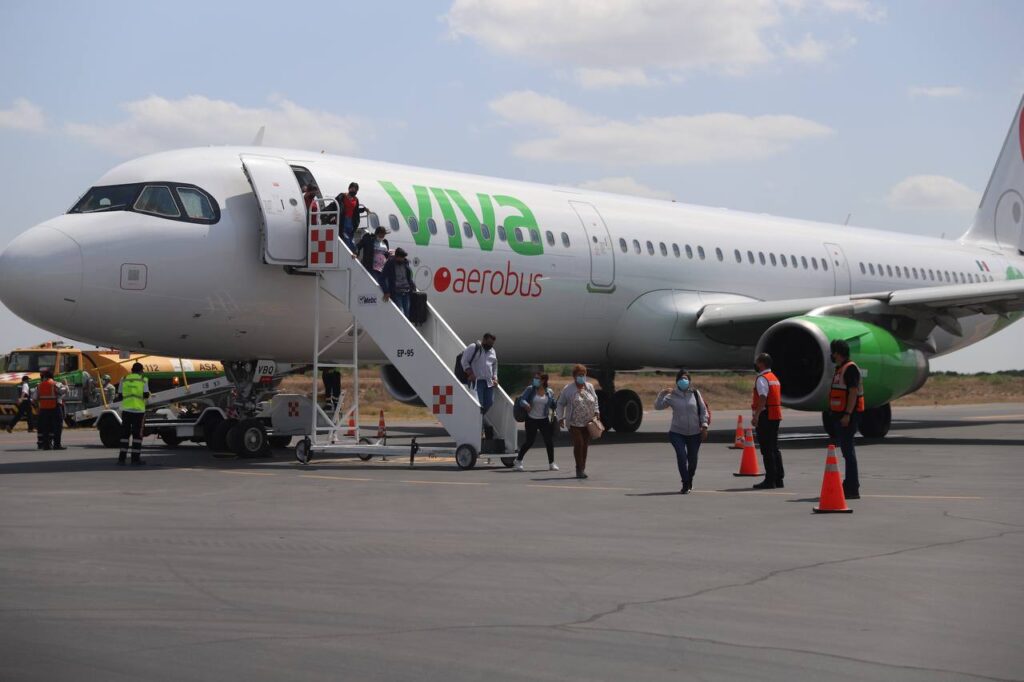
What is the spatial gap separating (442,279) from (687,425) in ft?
20.6

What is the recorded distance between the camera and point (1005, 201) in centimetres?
3338

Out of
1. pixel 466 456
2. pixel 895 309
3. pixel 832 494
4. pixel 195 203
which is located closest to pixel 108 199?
pixel 195 203

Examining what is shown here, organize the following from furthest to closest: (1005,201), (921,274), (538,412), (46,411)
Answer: (1005,201)
(921,274)
(46,411)
(538,412)

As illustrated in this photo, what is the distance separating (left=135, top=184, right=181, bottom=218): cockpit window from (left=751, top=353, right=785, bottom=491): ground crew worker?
7852 mm

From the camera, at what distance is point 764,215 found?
2762cm

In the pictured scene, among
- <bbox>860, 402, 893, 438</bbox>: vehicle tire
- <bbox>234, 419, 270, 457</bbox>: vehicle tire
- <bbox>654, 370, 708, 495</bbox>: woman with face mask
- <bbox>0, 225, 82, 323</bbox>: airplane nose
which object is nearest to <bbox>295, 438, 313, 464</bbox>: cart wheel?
<bbox>234, 419, 270, 457</bbox>: vehicle tire

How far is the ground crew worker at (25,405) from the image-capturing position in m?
28.8

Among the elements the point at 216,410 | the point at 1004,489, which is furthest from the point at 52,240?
the point at 1004,489

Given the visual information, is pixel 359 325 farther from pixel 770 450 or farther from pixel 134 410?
pixel 770 450

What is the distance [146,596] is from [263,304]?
10333 millimetres

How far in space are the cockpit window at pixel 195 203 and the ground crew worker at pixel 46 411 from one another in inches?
243

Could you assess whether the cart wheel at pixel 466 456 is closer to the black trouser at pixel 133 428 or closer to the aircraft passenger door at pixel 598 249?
the black trouser at pixel 133 428

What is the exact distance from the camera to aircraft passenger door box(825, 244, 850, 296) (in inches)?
1075

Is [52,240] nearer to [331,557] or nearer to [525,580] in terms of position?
[331,557]
